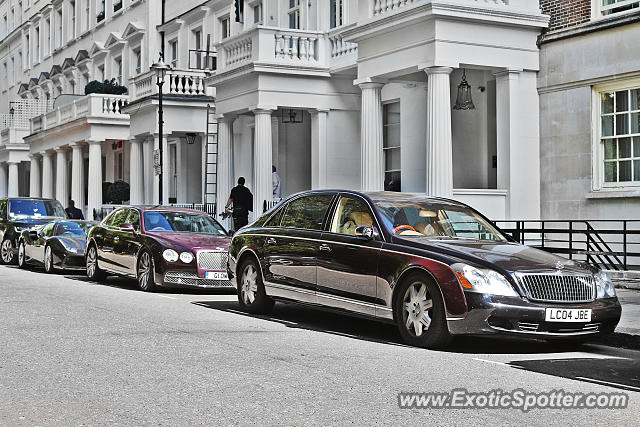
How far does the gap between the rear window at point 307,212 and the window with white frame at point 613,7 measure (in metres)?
8.80

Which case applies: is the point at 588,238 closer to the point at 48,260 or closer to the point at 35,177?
the point at 48,260

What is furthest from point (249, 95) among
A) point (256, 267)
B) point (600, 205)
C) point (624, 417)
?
point (624, 417)

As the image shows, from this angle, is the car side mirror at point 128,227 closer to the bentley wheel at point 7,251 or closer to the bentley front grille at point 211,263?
the bentley front grille at point 211,263

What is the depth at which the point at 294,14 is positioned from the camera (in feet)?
94.3

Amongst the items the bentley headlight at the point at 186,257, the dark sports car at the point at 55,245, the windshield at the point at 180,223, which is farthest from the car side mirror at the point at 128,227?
the dark sports car at the point at 55,245

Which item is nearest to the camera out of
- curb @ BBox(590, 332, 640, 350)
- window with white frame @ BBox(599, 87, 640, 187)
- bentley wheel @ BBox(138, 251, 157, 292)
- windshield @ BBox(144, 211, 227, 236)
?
curb @ BBox(590, 332, 640, 350)

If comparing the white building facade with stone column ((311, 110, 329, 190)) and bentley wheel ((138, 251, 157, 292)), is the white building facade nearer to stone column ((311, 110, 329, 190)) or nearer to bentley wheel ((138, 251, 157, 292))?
stone column ((311, 110, 329, 190))

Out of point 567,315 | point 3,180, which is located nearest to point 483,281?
point 567,315

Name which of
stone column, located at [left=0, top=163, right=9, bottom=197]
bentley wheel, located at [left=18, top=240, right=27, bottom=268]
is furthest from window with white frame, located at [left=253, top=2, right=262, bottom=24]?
stone column, located at [left=0, top=163, right=9, bottom=197]

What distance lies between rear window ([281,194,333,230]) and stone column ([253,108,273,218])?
11.9m

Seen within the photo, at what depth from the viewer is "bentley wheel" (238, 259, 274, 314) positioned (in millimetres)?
12641

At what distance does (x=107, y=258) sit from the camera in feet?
60.0

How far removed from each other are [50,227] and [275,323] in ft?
38.4

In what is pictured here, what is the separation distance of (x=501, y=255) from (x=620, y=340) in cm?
176
